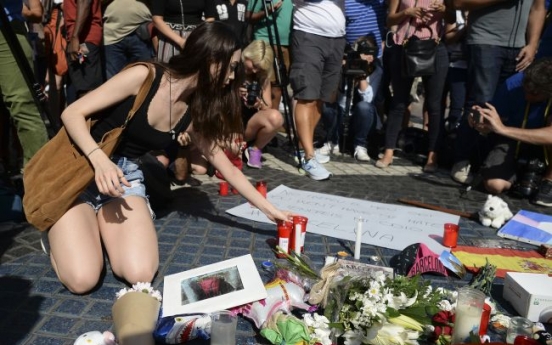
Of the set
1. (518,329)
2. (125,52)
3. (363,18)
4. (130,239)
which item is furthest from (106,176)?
(363,18)

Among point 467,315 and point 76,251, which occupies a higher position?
point 467,315

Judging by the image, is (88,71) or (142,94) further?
(88,71)

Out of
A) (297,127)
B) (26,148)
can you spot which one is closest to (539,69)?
(297,127)

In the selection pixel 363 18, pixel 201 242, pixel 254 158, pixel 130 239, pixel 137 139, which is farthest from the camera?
pixel 363 18

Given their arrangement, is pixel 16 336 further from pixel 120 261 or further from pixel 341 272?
pixel 341 272

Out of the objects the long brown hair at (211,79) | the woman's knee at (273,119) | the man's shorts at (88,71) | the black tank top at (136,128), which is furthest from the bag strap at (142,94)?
the man's shorts at (88,71)

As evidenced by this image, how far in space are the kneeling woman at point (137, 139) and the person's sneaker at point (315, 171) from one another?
1926mm

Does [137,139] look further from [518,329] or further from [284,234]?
[518,329]

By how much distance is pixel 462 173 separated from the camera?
5.39m

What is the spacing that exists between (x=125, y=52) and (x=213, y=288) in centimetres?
367

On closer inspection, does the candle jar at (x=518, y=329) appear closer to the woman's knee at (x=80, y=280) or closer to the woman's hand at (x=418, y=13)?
the woman's knee at (x=80, y=280)

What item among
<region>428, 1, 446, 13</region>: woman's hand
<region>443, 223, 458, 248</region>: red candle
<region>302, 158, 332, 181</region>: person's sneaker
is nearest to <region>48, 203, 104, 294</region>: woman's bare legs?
<region>443, 223, 458, 248</region>: red candle

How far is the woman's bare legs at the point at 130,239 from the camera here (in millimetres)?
2879

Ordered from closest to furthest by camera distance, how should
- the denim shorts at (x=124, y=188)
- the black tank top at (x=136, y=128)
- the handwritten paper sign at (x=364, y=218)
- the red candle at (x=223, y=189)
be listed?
the black tank top at (x=136, y=128)
the denim shorts at (x=124, y=188)
the handwritten paper sign at (x=364, y=218)
the red candle at (x=223, y=189)
